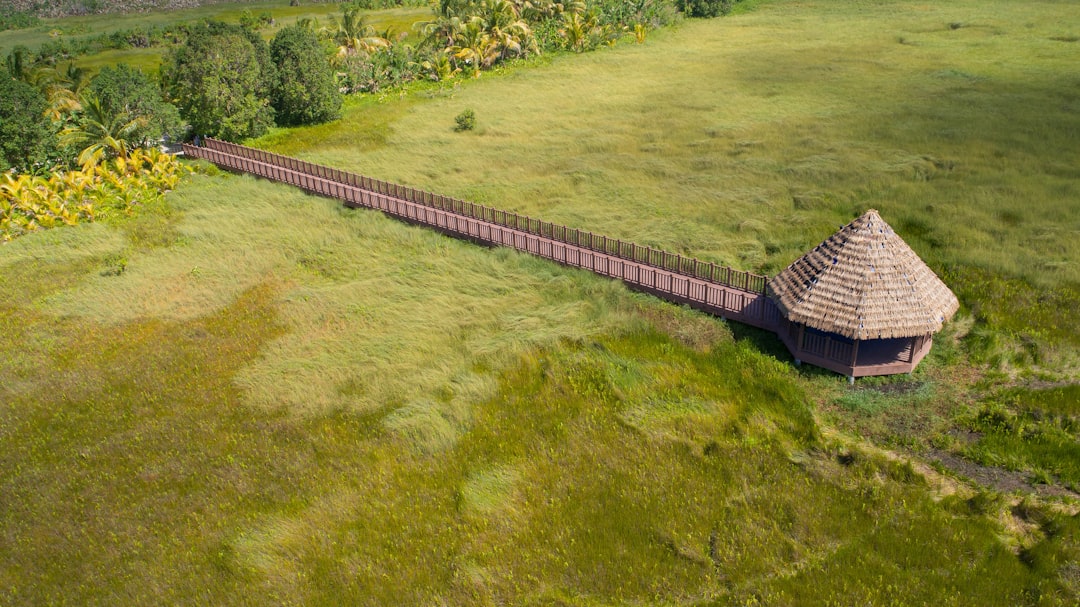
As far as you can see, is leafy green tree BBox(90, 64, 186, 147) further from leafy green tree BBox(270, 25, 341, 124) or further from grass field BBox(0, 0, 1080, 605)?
leafy green tree BBox(270, 25, 341, 124)

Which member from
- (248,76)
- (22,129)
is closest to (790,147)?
(248,76)

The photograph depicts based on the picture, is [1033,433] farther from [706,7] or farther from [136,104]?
[706,7]

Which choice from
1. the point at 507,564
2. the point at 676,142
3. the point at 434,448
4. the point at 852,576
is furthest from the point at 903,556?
the point at 676,142

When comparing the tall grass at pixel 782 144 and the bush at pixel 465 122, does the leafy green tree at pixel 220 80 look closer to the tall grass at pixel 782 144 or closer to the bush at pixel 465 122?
the tall grass at pixel 782 144

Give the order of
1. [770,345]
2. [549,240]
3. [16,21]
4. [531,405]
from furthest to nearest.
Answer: [16,21]
[549,240]
[770,345]
[531,405]

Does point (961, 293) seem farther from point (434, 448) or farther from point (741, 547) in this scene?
point (434, 448)

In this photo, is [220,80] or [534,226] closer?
[534,226]
